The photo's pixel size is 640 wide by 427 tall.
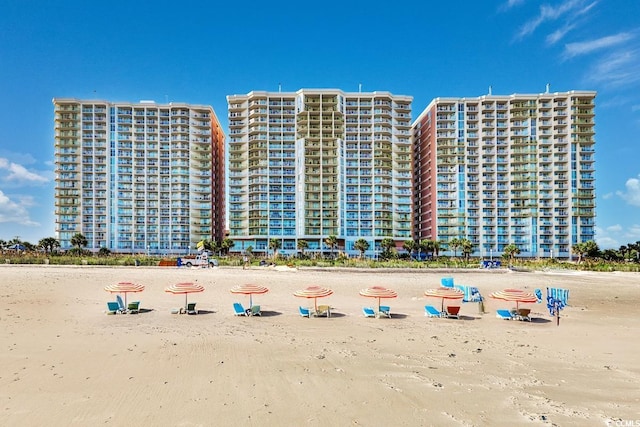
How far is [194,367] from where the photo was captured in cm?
1117

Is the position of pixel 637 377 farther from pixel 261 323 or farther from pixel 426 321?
pixel 261 323

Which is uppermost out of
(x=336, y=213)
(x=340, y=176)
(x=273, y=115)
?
(x=273, y=115)

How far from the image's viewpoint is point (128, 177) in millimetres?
92562

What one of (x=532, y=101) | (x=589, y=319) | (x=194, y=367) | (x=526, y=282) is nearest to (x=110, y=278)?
(x=194, y=367)

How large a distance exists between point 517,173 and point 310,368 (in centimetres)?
9759

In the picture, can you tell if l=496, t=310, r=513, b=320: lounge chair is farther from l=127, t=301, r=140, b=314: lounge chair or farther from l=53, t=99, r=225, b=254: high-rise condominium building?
l=53, t=99, r=225, b=254: high-rise condominium building

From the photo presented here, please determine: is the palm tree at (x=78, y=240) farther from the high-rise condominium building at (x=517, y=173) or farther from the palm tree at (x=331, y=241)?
the high-rise condominium building at (x=517, y=173)

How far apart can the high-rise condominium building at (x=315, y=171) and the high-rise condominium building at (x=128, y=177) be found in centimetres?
1299

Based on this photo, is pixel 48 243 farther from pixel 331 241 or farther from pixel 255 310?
pixel 255 310

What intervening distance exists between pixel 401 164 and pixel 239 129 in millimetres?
42845

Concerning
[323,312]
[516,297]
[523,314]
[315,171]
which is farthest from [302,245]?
[516,297]

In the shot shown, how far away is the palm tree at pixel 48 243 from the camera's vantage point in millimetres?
83669

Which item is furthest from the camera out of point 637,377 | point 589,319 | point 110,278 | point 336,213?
point 336,213

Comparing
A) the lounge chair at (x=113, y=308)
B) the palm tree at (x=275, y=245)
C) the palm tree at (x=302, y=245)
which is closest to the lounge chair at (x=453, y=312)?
the lounge chair at (x=113, y=308)
